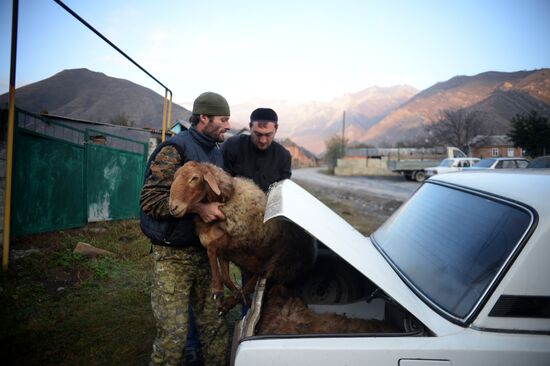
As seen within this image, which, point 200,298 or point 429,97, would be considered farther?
point 429,97

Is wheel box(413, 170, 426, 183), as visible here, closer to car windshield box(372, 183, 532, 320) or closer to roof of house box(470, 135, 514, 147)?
roof of house box(470, 135, 514, 147)

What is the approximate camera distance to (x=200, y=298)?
2592 mm

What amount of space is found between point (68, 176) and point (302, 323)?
7.14m

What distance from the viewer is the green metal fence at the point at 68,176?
5.98 meters

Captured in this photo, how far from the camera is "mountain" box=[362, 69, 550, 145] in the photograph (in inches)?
3327

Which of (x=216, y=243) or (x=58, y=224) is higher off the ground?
(x=216, y=243)

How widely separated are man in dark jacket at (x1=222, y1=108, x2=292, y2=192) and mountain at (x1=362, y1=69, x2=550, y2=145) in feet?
298

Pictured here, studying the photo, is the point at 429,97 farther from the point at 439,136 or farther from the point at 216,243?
the point at 216,243

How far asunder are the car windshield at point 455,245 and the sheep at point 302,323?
375 mm

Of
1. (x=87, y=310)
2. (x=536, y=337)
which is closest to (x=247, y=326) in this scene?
(x=536, y=337)

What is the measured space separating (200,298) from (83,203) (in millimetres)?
6503

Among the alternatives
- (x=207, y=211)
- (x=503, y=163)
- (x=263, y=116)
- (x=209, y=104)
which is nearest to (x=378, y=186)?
(x=503, y=163)

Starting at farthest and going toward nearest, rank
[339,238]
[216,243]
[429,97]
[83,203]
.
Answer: [429,97], [83,203], [216,243], [339,238]

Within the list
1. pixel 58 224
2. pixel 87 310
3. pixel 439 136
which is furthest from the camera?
pixel 439 136
